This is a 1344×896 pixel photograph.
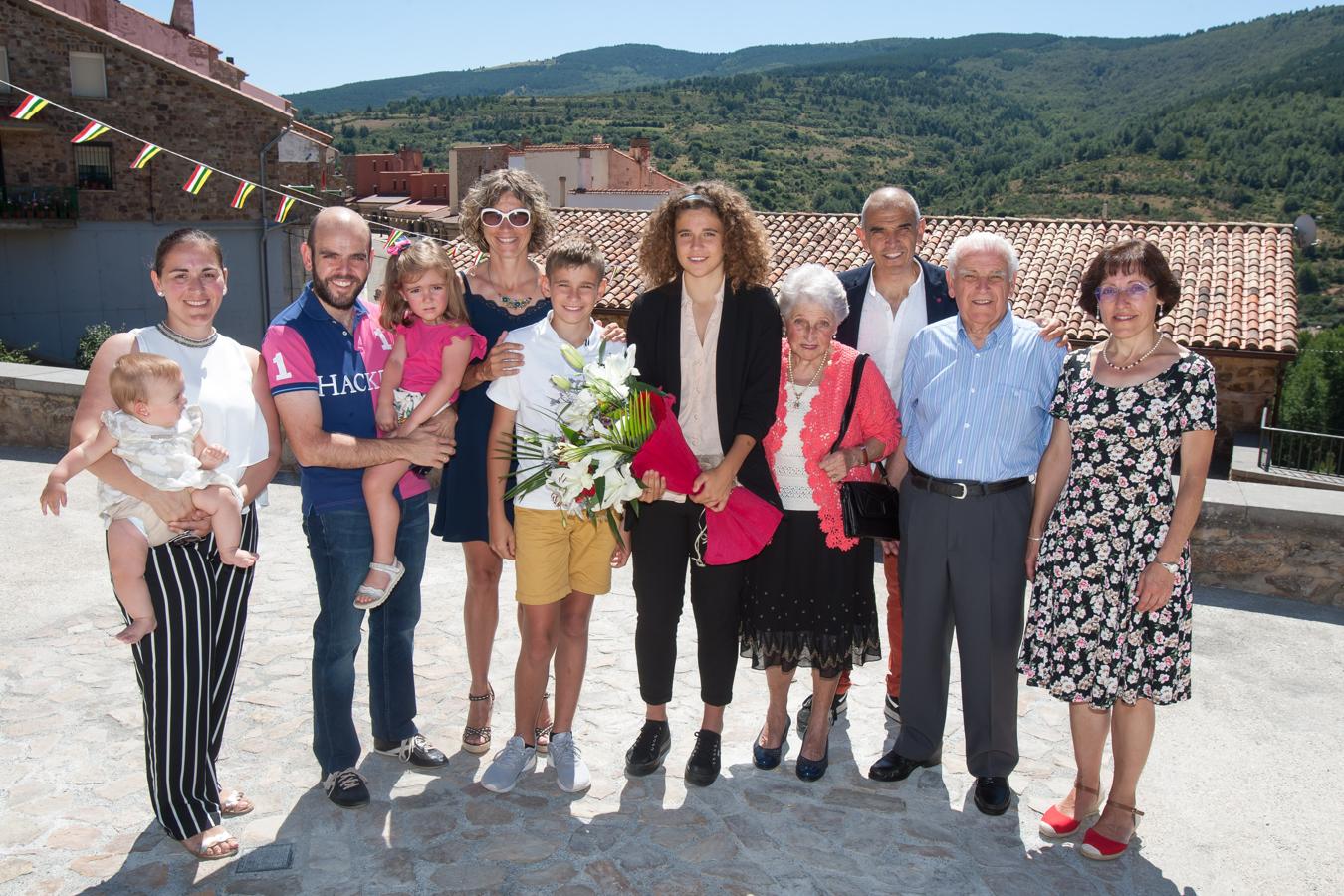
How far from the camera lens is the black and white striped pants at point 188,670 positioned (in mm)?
2871

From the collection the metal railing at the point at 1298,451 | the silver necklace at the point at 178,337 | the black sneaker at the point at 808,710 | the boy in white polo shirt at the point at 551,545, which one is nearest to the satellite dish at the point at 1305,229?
the metal railing at the point at 1298,451

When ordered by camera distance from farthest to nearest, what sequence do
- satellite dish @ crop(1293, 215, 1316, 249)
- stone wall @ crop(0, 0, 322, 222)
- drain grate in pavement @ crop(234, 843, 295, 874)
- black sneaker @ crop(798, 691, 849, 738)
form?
stone wall @ crop(0, 0, 322, 222), satellite dish @ crop(1293, 215, 1316, 249), black sneaker @ crop(798, 691, 849, 738), drain grate in pavement @ crop(234, 843, 295, 874)

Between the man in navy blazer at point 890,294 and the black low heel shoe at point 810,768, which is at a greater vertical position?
the man in navy blazer at point 890,294

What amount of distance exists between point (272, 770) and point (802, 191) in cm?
5844

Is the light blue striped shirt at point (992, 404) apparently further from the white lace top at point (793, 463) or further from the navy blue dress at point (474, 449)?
the navy blue dress at point (474, 449)

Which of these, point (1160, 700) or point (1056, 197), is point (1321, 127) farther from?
point (1160, 700)

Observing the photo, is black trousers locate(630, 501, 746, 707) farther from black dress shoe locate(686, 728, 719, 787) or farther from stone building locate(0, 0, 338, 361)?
stone building locate(0, 0, 338, 361)

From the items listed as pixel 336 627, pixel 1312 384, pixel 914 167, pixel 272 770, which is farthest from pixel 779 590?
pixel 914 167

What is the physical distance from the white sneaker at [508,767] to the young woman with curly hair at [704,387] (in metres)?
0.36

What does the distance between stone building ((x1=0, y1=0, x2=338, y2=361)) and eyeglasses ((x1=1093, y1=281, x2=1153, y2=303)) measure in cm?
2524

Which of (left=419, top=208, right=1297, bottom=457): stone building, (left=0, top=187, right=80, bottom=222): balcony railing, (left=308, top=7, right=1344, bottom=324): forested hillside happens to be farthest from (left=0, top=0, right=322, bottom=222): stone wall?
→ (left=308, top=7, right=1344, bottom=324): forested hillside

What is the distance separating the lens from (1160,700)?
309 centimetres

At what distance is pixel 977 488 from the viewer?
3.28 metres

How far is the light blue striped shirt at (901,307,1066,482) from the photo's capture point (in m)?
3.26
